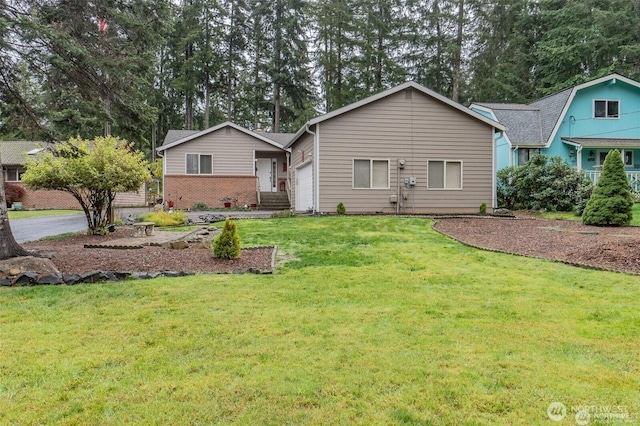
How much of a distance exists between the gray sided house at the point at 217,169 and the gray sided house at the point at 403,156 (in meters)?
6.93

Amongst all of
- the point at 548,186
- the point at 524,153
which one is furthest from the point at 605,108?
the point at 548,186

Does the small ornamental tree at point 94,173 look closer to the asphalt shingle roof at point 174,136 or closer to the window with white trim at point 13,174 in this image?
the asphalt shingle roof at point 174,136

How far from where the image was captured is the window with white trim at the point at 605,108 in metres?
20.8

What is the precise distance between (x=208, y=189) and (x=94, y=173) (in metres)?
12.7

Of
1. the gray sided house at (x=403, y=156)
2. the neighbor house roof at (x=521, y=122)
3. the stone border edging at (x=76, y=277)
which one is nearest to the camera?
the stone border edging at (x=76, y=277)

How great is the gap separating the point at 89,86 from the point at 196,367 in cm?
633

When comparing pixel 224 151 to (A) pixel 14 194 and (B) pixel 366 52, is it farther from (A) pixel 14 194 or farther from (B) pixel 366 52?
(A) pixel 14 194

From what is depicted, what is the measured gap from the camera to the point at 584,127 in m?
20.6

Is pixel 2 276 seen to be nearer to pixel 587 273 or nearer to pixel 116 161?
pixel 116 161

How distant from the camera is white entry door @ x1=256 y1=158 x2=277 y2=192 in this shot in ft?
77.5

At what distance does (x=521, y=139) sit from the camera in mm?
20234

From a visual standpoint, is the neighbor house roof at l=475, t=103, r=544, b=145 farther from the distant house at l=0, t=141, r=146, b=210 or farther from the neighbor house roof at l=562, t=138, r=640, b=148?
the distant house at l=0, t=141, r=146, b=210

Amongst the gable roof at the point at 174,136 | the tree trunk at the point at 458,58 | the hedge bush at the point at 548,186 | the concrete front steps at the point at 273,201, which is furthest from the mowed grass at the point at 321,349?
A: the tree trunk at the point at 458,58

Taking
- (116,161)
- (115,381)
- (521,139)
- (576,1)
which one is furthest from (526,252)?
(576,1)
